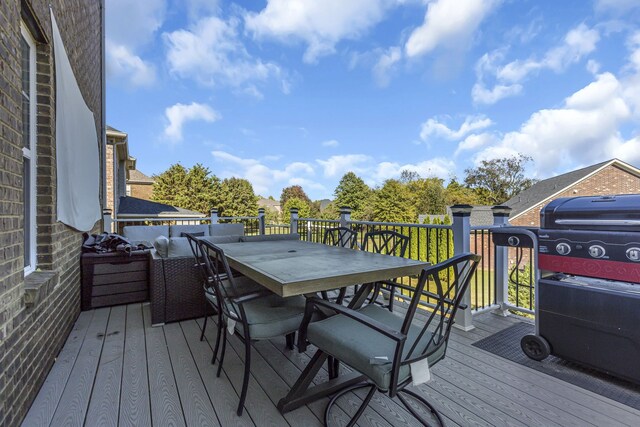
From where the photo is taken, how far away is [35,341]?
72.9 inches

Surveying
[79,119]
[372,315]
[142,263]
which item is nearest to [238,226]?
[142,263]

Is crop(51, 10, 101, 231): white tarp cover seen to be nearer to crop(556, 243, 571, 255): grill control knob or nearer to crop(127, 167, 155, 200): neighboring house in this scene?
crop(556, 243, 571, 255): grill control knob

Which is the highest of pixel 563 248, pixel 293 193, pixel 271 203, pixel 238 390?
pixel 293 193

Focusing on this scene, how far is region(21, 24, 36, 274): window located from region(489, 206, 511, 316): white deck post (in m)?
3.97

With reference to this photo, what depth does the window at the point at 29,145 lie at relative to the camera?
204 centimetres

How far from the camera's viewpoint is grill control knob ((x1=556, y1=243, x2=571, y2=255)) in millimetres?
2139

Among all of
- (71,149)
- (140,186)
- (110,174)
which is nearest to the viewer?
(71,149)

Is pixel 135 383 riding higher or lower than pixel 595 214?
lower

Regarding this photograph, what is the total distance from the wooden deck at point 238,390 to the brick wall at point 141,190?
19883 millimetres

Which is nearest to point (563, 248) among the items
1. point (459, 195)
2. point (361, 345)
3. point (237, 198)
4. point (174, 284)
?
point (361, 345)

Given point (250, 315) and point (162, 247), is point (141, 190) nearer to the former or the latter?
point (162, 247)

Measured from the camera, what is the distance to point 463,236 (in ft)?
9.23

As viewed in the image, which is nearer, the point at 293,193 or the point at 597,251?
the point at 597,251

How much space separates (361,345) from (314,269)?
51 cm
